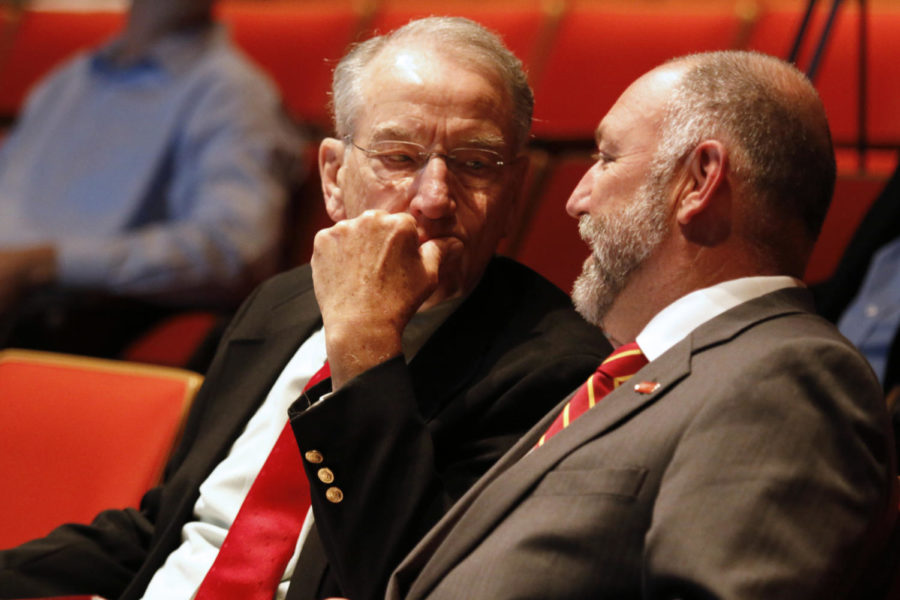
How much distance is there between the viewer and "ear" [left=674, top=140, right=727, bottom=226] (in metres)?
1.06

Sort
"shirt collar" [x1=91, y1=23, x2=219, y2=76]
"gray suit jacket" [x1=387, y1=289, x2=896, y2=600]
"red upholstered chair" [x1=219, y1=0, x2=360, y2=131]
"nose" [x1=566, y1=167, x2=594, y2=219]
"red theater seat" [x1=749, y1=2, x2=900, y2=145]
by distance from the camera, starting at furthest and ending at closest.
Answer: "red upholstered chair" [x1=219, y1=0, x2=360, y2=131], "shirt collar" [x1=91, y1=23, x2=219, y2=76], "red theater seat" [x1=749, y1=2, x2=900, y2=145], "nose" [x1=566, y1=167, x2=594, y2=219], "gray suit jacket" [x1=387, y1=289, x2=896, y2=600]

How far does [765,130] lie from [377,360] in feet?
1.46

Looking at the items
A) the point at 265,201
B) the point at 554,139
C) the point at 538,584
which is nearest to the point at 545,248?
the point at 554,139

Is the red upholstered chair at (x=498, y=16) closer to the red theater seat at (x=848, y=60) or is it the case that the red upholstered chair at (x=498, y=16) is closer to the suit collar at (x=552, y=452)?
the red theater seat at (x=848, y=60)

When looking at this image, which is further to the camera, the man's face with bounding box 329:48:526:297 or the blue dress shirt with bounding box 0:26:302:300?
the blue dress shirt with bounding box 0:26:302:300

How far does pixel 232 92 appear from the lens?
2688mm

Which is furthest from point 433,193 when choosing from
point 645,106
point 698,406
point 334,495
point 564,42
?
point 564,42

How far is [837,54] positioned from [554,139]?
68 centimetres

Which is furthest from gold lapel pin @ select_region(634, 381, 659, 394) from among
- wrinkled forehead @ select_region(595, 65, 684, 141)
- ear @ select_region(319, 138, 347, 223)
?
ear @ select_region(319, 138, 347, 223)

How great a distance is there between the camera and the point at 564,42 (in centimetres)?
284

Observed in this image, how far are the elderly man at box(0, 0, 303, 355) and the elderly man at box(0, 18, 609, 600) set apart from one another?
98 centimetres

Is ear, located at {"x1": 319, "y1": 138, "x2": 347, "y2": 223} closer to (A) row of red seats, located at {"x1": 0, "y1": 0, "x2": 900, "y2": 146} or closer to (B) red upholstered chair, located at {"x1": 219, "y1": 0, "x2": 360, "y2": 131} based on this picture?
(A) row of red seats, located at {"x1": 0, "y1": 0, "x2": 900, "y2": 146}

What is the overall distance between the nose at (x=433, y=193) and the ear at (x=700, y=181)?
32 cm

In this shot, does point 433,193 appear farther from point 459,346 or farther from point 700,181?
point 700,181
